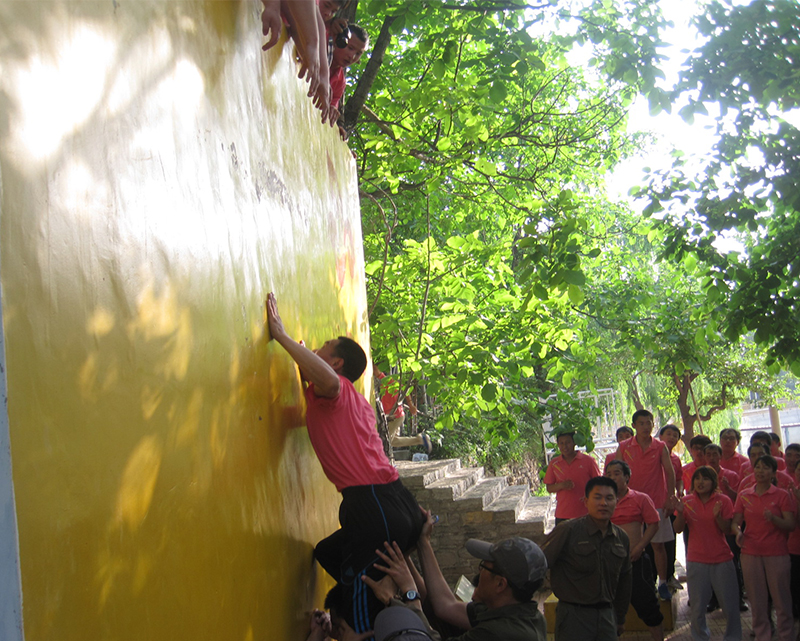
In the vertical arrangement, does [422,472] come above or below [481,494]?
above

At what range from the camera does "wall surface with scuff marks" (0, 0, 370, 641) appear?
154 centimetres

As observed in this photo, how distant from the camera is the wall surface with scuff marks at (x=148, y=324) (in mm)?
1536

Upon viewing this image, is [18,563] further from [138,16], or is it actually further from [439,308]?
[439,308]

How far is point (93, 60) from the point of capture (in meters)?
1.87

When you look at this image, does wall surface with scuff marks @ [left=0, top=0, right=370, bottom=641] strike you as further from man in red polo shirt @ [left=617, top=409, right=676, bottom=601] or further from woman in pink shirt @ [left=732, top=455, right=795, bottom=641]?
man in red polo shirt @ [left=617, top=409, right=676, bottom=601]

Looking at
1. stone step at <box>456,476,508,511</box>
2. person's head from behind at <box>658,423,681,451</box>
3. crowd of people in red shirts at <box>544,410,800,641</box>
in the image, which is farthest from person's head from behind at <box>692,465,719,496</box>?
stone step at <box>456,476,508,511</box>

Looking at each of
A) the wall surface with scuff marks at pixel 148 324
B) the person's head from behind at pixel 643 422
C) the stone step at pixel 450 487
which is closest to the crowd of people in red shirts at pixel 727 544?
the person's head from behind at pixel 643 422

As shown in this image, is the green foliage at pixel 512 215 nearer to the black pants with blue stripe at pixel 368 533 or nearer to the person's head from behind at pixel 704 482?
the person's head from behind at pixel 704 482

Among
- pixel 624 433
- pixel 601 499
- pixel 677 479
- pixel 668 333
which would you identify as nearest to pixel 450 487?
pixel 624 433

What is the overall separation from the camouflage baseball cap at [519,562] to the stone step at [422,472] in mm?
6684

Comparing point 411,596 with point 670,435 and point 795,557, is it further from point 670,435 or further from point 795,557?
point 670,435

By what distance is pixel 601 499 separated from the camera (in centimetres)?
532

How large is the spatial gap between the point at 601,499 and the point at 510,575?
2.22 meters

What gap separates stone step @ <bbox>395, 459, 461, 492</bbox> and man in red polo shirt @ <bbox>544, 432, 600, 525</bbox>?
2.38 metres
